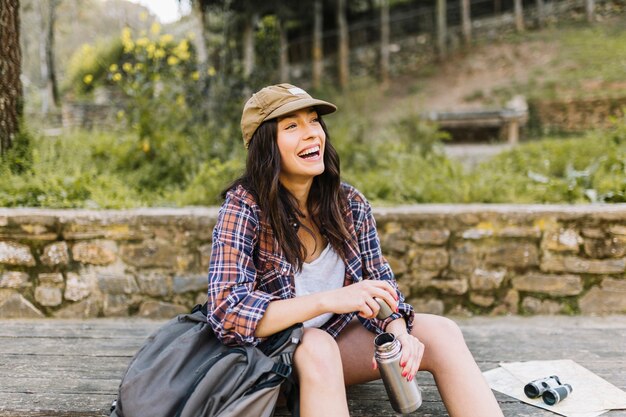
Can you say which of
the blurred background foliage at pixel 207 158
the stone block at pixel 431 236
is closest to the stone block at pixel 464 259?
the stone block at pixel 431 236

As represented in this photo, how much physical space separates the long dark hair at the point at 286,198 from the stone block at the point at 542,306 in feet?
6.09

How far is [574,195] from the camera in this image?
3957 mm

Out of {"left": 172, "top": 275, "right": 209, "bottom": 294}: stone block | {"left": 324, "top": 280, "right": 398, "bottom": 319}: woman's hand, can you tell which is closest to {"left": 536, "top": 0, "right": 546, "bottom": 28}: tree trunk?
{"left": 172, "top": 275, "right": 209, "bottom": 294}: stone block

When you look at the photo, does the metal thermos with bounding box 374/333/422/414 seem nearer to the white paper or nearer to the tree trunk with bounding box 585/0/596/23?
the white paper

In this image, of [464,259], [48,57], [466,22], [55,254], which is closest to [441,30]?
[466,22]

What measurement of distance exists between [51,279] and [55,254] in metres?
0.16

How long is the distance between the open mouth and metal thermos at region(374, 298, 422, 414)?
72 centimetres

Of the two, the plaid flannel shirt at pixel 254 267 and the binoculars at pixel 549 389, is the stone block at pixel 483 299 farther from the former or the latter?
the plaid flannel shirt at pixel 254 267

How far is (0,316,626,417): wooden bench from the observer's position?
7.34ft

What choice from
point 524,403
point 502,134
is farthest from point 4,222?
point 502,134

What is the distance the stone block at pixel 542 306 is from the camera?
11.5 ft

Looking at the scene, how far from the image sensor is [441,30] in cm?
1873

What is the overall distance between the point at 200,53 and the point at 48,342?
5087 mm

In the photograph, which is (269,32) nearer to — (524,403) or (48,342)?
(48,342)
